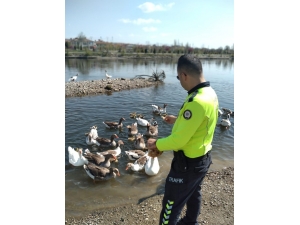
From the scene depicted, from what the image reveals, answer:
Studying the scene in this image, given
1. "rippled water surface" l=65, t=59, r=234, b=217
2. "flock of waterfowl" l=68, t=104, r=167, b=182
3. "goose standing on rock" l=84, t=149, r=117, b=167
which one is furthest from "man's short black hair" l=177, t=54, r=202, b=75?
"goose standing on rock" l=84, t=149, r=117, b=167

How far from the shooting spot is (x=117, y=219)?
3.68 m

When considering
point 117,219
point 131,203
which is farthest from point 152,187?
point 117,219

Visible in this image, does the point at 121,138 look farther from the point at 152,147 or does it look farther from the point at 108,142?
the point at 152,147

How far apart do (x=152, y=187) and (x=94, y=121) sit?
4962 millimetres

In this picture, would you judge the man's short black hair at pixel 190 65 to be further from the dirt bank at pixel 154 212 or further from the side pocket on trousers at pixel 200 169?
the dirt bank at pixel 154 212

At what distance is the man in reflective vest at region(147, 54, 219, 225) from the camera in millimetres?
2134

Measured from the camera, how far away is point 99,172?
5.11 meters

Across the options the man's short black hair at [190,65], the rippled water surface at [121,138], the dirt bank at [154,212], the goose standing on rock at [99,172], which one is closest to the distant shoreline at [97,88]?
the rippled water surface at [121,138]

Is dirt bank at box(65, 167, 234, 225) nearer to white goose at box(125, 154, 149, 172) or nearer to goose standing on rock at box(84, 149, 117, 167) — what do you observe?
white goose at box(125, 154, 149, 172)

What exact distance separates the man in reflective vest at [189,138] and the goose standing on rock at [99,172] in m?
2.81

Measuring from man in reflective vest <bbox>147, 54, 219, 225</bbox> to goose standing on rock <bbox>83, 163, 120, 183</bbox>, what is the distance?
9.21 ft

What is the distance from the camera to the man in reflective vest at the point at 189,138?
2.13m

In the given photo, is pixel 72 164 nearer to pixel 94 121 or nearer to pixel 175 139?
pixel 94 121

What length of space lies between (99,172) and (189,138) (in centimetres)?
349
